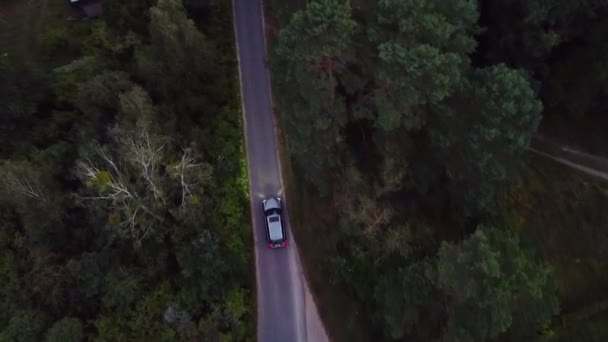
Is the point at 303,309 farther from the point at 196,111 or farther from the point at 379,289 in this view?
the point at 196,111

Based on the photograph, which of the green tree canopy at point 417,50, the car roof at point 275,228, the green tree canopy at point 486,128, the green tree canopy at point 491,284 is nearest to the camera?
the green tree canopy at point 491,284

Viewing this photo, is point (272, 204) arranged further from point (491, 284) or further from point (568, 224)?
point (568, 224)

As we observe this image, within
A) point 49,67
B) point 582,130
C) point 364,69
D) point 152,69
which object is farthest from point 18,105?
point 582,130

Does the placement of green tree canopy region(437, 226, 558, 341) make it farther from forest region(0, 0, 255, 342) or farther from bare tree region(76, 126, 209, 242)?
bare tree region(76, 126, 209, 242)

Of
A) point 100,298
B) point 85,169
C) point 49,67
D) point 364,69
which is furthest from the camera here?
point 49,67

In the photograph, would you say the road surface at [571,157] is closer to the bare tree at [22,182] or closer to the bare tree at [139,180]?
the bare tree at [139,180]

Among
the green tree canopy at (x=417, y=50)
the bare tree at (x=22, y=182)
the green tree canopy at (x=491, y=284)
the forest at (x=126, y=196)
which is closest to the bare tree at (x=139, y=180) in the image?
the forest at (x=126, y=196)
